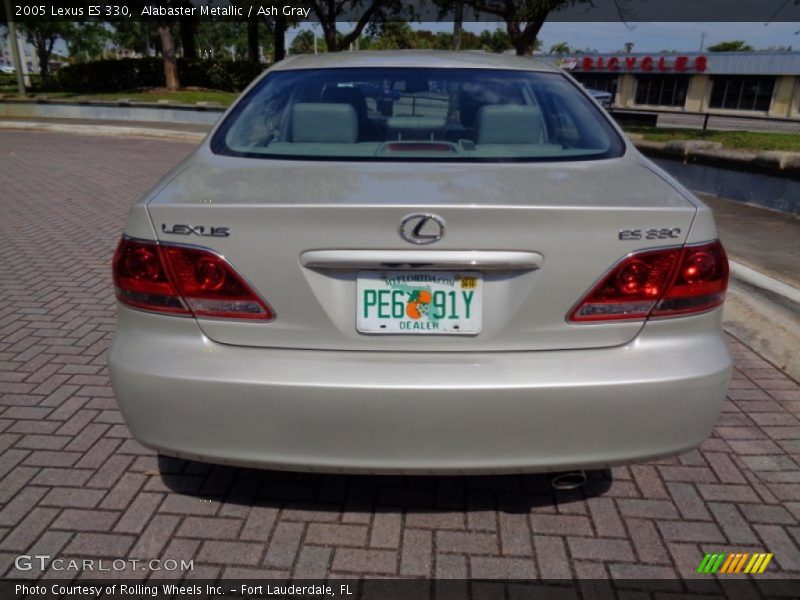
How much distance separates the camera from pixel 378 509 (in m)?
2.51

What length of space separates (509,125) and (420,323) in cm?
117

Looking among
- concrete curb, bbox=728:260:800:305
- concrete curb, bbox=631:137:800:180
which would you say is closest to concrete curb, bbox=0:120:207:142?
concrete curb, bbox=631:137:800:180

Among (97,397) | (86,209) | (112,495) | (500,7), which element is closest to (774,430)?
(112,495)

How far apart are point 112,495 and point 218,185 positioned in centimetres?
132

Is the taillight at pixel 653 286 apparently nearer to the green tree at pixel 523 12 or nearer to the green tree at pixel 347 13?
the green tree at pixel 523 12

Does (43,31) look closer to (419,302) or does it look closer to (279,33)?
(279,33)

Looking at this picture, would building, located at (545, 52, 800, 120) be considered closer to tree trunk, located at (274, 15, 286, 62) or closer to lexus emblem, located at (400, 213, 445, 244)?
tree trunk, located at (274, 15, 286, 62)

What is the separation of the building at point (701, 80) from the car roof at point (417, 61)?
42675 mm

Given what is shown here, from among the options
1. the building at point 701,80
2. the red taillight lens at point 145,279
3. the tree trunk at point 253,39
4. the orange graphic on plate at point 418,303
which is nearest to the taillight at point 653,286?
the orange graphic on plate at point 418,303

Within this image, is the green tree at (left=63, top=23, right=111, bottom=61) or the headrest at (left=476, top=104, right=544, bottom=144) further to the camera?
the green tree at (left=63, top=23, right=111, bottom=61)

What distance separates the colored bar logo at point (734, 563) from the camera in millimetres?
2223

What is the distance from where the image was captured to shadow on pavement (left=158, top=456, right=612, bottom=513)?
8.30ft

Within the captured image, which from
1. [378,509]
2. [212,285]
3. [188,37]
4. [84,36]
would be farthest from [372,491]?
[84,36]

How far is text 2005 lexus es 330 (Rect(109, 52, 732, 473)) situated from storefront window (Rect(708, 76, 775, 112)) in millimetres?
48564
